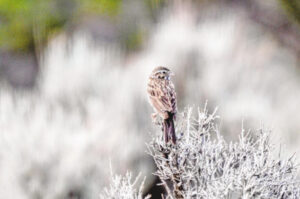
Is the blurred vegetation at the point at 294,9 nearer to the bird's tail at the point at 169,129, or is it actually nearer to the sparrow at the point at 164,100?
the sparrow at the point at 164,100

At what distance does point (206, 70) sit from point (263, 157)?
7971 mm

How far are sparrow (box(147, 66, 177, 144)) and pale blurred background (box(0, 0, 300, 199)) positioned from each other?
1.25 metres

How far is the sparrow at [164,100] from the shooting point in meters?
5.44

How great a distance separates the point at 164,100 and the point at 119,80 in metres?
8.37

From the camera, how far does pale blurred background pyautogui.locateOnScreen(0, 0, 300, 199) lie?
414 inches

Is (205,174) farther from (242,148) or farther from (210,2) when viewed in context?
(210,2)

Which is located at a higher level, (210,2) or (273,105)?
(210,2)

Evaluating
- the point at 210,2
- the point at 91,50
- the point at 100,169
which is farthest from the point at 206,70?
the point at 210,2

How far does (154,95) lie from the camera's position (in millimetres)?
5734

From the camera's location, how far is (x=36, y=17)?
20.9 metres

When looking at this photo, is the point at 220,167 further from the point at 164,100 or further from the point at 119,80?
the point at 119,80

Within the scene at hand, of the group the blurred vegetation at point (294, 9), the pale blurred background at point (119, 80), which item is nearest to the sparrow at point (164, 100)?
the pale blurred background at point (119, 80)

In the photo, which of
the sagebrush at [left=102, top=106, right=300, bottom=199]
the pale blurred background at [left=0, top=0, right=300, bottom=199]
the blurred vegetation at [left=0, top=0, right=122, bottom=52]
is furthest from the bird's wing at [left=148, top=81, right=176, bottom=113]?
the blurred vegetation at [left=0, top=0, right=122, bottom=52]

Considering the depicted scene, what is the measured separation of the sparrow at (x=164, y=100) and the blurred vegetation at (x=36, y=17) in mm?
14016
